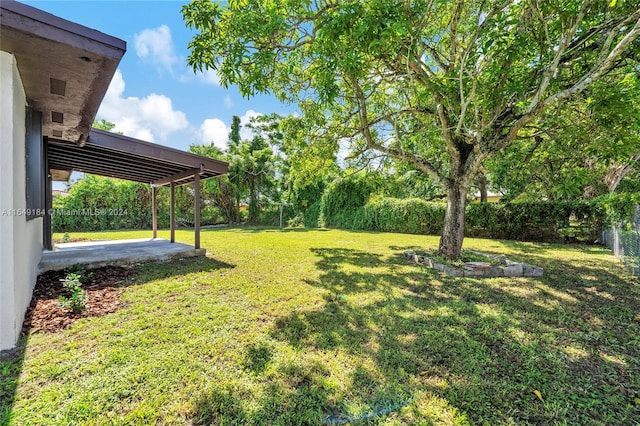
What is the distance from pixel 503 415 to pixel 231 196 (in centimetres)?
2249

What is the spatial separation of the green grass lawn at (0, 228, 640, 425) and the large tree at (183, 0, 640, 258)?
326 centimetres

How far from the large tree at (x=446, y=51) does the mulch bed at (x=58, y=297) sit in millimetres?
3969

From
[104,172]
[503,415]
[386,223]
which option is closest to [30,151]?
[503,415]

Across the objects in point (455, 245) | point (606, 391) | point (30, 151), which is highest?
point (30, 151)

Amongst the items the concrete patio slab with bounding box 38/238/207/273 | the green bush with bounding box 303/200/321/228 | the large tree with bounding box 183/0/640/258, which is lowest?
the concrete patio slab with bounding box 38/238/207/273

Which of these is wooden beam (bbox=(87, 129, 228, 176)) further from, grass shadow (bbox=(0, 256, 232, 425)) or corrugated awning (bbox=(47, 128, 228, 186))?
grass shadow (bbox=(0, 256, 232, 425))

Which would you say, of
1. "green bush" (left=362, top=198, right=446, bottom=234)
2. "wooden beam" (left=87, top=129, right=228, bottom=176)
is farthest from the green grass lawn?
"green bush" (left=362, top=198, right=446, bottom=234)

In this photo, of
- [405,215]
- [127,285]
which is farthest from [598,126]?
[405,215]

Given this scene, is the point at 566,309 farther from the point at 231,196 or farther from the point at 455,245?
the point at 231,196

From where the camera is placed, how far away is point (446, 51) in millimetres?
6832

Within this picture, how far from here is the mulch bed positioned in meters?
3.23

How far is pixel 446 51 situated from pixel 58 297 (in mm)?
9573

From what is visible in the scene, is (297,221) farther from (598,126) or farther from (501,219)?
(598,126)

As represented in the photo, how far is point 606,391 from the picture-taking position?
7.22 ft
